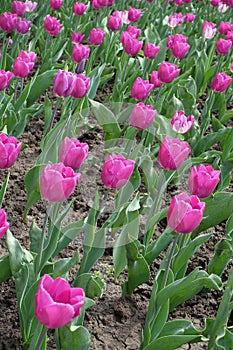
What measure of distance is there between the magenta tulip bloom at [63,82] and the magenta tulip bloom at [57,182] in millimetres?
691

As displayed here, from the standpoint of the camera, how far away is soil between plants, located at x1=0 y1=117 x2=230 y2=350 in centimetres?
194

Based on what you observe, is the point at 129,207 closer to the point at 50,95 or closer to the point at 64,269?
the point at 64,269

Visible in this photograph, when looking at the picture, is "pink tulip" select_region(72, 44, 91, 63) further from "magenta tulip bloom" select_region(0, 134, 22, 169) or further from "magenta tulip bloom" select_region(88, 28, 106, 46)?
"magenta tulip bloom" select_region(0, 134, 22, 169)

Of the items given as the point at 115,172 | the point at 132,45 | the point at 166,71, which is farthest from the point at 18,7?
the point at 115,172

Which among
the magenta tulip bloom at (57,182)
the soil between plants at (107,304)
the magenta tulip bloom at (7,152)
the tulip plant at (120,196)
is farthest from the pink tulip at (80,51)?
the magenta tulip bloom at (57,182)

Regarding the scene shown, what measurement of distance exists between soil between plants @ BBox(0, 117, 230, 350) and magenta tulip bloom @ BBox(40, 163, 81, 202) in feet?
1.87

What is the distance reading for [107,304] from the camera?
2.10m

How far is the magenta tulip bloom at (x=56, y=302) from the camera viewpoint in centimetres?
114

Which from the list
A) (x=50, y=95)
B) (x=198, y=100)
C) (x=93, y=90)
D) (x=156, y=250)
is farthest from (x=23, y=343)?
(x=198, y=100)

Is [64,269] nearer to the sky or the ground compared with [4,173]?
nearer to the sky

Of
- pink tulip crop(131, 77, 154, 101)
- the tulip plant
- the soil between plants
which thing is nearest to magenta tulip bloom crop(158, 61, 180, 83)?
the tulip plant

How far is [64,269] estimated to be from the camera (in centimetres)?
175

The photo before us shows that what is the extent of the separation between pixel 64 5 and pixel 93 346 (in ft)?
10.3

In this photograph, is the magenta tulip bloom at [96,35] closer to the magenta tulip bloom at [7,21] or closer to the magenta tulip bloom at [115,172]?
the magenta tulip bloom at [7,21]
